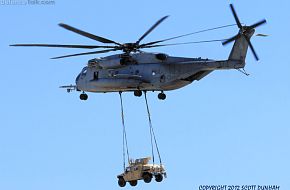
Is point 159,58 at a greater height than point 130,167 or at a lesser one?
greater

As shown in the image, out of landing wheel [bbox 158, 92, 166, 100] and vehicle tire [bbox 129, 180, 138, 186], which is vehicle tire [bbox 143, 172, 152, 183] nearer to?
vehicle tire [bbox 129, 180, 138, 186]

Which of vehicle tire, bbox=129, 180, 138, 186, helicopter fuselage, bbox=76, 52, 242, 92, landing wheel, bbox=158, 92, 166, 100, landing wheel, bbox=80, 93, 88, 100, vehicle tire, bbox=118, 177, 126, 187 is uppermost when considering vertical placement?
landing wheel, bbox=80, 93, 88, 100

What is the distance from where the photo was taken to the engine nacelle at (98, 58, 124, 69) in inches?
2854

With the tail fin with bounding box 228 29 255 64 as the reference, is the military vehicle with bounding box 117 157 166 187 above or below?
below

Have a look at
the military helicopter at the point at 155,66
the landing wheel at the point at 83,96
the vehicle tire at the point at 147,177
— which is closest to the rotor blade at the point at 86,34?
the military helicopter at the point at 155,66

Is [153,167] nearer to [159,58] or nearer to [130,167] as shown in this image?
[130,167]

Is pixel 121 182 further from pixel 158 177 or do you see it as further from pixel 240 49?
pixel 240 49

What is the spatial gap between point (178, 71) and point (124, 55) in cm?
381

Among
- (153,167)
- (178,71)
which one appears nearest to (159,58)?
(178,71)

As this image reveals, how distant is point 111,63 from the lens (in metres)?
73.0

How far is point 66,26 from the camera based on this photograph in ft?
221

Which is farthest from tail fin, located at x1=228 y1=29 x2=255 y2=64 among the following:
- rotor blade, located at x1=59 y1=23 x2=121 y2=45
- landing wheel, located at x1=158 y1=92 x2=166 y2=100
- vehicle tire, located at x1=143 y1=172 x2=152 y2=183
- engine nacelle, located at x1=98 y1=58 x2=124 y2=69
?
vehicle tire, located at x1=143 y1=172 x2=152 y2=183

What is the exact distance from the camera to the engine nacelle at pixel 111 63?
7250 cm

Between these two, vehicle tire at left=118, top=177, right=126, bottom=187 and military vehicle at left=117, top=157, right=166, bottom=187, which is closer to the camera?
military vehicle at left=117, top=157, right=166, bottom=187
